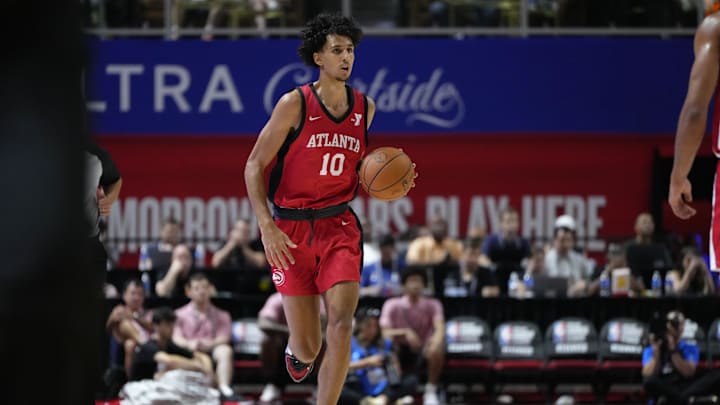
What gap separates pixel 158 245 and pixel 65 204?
13195mm

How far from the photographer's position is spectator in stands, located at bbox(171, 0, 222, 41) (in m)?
17.7

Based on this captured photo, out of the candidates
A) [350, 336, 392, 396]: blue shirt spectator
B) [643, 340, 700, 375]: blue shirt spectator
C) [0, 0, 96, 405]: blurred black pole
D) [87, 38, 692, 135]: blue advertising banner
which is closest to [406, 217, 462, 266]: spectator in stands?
[350, 336, 392, 396]: blue shirt spectator

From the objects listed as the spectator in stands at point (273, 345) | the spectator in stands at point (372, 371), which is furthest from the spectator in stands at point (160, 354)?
the spectator in stands at point (372, 371)

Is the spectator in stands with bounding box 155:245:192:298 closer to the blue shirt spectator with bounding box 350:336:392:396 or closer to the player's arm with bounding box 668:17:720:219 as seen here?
the blue shirt spectator with bounding box 350:336:392:396

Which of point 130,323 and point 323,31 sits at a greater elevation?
point 323,31

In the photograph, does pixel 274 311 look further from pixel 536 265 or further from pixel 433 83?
pixel 433 83

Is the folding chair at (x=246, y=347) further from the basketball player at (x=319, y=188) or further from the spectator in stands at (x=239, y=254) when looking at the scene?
the basketball player at (x=319, y=188)

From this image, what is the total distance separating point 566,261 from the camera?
560 inches

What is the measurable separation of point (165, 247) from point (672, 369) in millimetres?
5884

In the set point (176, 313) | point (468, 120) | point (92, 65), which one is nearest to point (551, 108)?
point (468, 120)

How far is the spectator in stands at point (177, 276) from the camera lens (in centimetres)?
1333

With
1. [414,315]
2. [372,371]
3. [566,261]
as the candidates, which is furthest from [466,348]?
[566,261]

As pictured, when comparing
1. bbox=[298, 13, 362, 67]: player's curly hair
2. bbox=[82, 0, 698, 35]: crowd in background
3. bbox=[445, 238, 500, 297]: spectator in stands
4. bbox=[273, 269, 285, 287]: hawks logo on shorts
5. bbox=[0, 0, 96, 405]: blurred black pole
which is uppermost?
bbox=[82, 0, 698, 35]: crowd in background

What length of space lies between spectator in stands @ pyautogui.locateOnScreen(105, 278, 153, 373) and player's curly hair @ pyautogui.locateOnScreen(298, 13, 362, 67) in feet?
20.5
